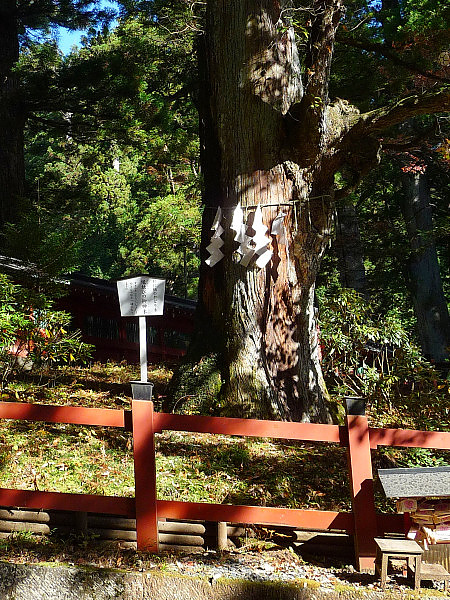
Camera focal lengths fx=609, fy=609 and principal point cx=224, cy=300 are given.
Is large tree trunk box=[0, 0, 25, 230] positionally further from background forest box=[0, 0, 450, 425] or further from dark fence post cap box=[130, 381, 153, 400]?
dark fence post cap box=[130, 381, 153, 400]

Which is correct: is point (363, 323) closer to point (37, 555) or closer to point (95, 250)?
point (37, 555)

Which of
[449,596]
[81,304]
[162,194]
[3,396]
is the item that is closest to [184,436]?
[3,396]

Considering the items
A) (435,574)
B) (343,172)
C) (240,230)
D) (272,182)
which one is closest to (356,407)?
(435,574)

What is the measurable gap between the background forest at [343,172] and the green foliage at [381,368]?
0.02 meters

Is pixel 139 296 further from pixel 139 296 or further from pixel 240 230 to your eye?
pixel 240 230

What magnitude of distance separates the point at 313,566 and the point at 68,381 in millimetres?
5768

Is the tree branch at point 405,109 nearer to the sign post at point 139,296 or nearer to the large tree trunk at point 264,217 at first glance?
the large tree trunk at point 264,217

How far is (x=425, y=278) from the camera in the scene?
53.8ft

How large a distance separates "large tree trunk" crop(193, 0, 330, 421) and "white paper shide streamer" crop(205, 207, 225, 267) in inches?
6.1

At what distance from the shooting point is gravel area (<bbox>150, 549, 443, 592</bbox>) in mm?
3984

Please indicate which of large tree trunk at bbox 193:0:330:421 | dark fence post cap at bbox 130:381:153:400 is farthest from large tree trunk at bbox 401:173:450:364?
dark fence post cap at bbox 130:381:153:400

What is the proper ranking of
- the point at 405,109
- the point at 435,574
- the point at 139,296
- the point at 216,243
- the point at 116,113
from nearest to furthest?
the point at 435,574 → the point at 139,296 → the point at 405,109 → the point at 216,243 → the point at 116,113

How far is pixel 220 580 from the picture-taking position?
3949mm

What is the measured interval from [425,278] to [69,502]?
13.8 m
